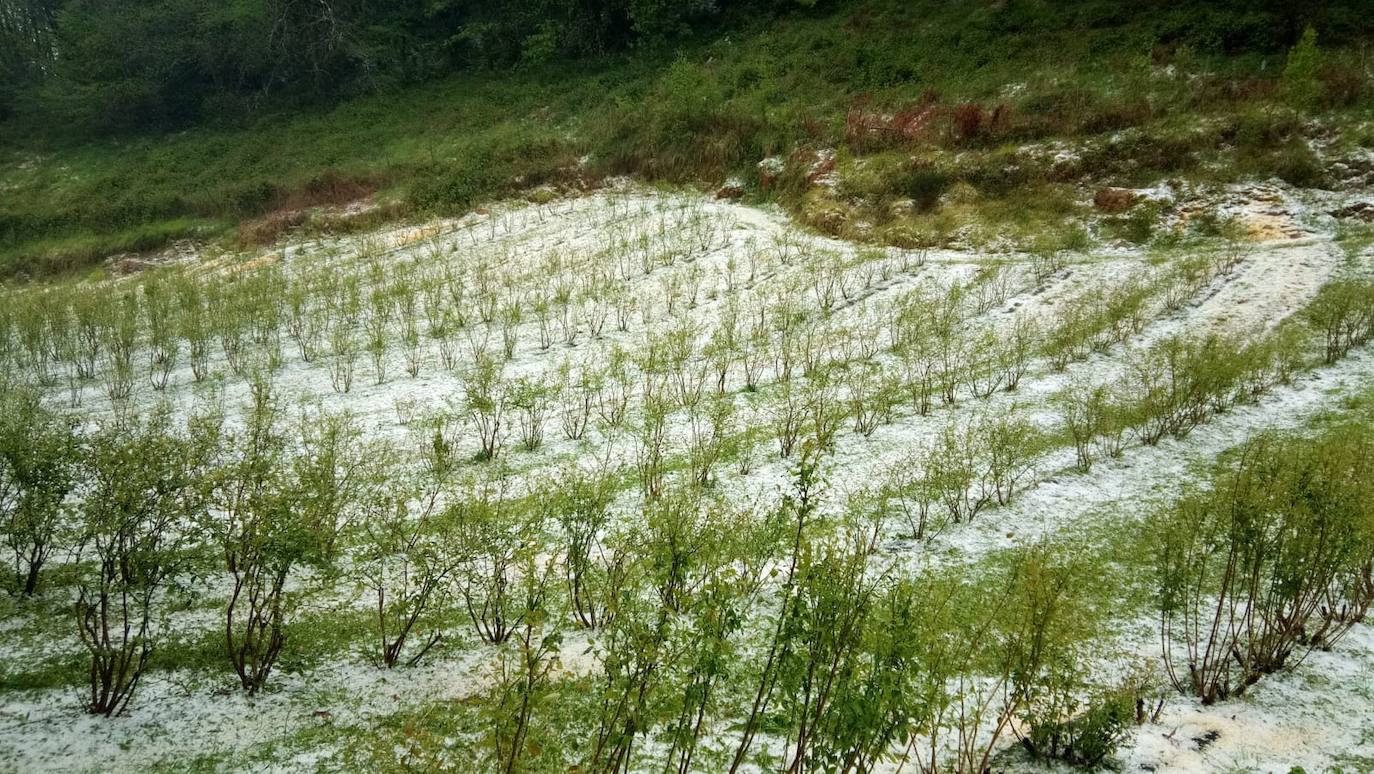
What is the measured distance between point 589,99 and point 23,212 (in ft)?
75.4

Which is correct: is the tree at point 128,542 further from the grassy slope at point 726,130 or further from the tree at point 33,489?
the grassy slope at point 726,130

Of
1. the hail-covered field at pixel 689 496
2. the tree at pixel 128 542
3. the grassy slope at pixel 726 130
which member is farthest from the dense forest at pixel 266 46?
the tree at pixel 128 542

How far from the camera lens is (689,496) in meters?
7.82

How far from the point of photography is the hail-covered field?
193 inches

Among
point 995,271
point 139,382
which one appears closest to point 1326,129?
point 995,271

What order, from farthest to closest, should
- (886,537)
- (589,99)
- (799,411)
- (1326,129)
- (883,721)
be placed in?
1. (589,99)
2. (1326,129)
3. (799,411)
4. (886,537)
5. (883,721)

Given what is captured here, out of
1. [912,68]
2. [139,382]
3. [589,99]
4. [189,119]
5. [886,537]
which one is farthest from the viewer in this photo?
[189,119]

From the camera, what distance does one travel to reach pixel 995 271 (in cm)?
1622

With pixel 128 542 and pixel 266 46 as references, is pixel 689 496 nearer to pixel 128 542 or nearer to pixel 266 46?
pixel 128 542

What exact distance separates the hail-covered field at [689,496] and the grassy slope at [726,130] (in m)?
2.99

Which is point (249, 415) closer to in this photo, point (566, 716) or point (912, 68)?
point (566, 716)

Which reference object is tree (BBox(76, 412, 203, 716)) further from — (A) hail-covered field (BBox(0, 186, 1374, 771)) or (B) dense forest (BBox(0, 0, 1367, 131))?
(B) dense forest (BBox(0, 0, 1367, 131))

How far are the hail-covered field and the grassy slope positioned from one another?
2.99 metres

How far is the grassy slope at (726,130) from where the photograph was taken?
19.8 meters
